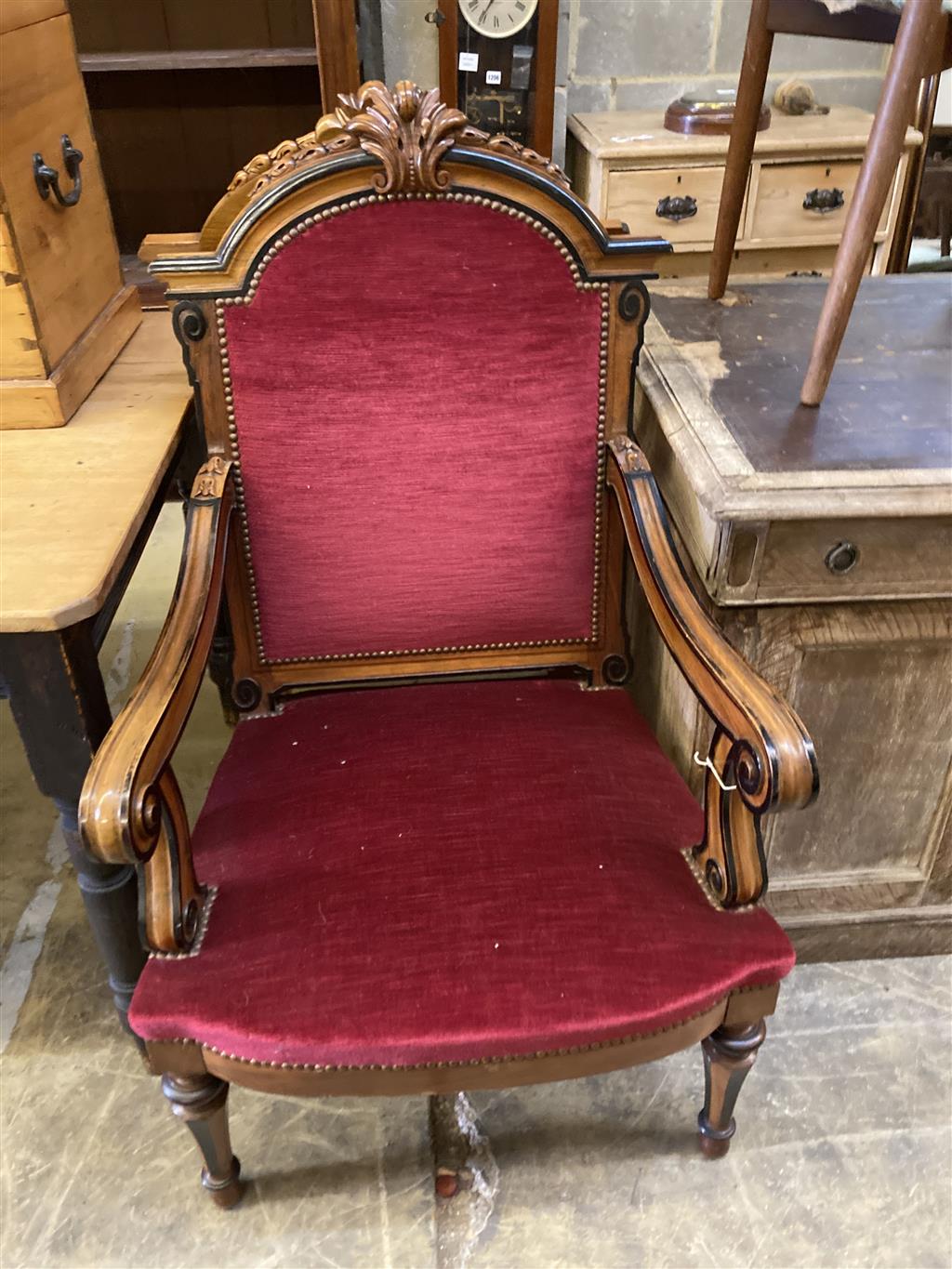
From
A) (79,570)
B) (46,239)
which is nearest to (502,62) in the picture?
(46,239)

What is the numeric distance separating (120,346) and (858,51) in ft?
8.33

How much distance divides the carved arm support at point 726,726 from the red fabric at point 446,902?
0.06 m

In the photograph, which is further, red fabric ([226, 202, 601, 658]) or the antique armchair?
red fabric ([226, 202, 601, 658])

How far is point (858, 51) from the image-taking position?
2.95 m

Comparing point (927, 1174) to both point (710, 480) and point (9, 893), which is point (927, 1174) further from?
point (9, 893)

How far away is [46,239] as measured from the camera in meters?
1.33

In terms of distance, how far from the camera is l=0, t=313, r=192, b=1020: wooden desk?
40.1 inches

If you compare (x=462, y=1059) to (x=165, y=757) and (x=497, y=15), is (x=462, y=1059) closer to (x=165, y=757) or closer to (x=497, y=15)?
(x=165, y=757)

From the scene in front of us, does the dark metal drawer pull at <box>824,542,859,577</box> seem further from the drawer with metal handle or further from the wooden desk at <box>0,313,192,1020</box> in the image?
the wooden desk at <box>0,313,192,1020</box>

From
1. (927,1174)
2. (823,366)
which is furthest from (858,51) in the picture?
(927,1174)

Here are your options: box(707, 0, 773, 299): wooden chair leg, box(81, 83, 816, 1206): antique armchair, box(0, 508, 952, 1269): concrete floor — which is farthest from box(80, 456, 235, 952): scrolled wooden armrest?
box(707, 0, 773, 299): wooden chair leg

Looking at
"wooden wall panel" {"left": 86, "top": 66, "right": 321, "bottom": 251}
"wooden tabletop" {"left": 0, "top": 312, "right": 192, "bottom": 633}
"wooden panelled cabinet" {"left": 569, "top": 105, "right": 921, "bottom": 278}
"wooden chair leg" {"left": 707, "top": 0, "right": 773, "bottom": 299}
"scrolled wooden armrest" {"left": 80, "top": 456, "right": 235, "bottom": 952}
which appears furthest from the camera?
"wooden panelled cabinet" {"left": 569, "top": 105, "right": 921, "bottom": 278}

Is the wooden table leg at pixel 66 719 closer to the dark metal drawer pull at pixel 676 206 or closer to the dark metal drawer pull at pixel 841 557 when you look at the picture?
the dark metal drawer pull at pixel 841 557

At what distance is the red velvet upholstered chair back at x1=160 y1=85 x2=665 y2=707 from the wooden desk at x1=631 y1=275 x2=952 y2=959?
174mm
